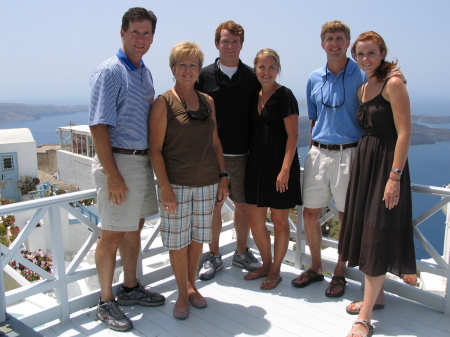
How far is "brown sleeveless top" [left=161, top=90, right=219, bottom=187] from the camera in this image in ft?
8.40

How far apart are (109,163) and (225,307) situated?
1.39 metres

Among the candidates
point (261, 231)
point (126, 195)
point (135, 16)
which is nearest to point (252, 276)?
point (261, 231)

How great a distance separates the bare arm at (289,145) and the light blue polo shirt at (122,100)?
3.27 ft

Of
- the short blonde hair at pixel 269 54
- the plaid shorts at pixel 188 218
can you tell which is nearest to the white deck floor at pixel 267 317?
the plaid shorts at pixel 188 218

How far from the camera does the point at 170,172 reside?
104 inches

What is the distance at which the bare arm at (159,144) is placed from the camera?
8.28 feet

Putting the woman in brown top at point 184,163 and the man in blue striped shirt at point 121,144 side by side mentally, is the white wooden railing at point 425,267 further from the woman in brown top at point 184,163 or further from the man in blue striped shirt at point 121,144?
the man in blue striped shirt at point 121,144

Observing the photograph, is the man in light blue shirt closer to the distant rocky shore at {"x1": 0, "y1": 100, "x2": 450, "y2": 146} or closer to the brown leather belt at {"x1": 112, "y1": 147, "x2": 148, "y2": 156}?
Result: the brown leather belt at {"x1": 112, "y1": 147, "x2": 148, "y2": 156}

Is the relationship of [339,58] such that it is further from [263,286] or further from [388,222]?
[263,286]

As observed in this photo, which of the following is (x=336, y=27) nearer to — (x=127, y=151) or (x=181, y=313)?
(x=127, y=151)

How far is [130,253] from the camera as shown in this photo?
2889mm

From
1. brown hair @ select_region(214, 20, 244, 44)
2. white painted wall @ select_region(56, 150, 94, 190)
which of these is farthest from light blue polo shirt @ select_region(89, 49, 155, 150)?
white painted wall @ select_region(56, 150, 94, 190)

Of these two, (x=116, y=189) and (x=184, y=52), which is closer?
(x=116, y=189)

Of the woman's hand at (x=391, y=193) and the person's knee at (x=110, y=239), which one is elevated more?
the woman's hand at (x=391, y=193)
